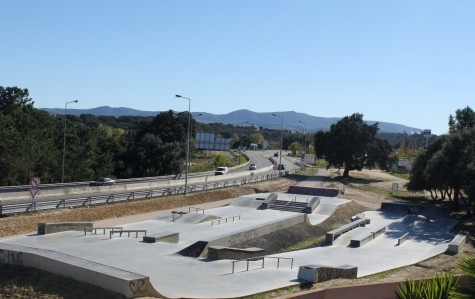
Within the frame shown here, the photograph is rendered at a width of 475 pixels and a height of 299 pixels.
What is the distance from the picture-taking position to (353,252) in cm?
2738

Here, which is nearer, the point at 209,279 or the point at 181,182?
the point at 209,279

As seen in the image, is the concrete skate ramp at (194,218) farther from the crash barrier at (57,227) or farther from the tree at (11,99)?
the tree at (11,99)

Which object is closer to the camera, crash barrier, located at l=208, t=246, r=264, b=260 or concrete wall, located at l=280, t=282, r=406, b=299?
concrete wall, located at l=280, t=282, r=406, b=299

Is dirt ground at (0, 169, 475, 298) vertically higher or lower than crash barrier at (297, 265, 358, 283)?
lower

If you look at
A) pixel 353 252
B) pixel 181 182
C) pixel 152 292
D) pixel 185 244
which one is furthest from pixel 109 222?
pixel 181 182

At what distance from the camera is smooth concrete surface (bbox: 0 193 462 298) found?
1761 centimetres

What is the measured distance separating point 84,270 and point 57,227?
11.1m

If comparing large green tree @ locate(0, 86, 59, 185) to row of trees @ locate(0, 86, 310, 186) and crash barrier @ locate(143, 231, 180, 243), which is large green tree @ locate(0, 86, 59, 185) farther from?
crash barrier @ locate(143, 231, 180, 243)

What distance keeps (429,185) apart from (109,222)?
Answer: 32.3 m

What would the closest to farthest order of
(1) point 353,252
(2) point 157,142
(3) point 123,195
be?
(1) point 353,252 < (3) point 123,195 < (2) point 157,142

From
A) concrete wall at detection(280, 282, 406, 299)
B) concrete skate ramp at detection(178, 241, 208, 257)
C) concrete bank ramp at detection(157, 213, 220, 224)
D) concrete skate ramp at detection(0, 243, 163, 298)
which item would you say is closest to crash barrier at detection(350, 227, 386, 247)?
concrete bank ramp at detection(157, 213, 220, 224)

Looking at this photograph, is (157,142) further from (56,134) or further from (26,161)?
(26,161)

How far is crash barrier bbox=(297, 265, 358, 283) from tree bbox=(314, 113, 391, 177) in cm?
5206

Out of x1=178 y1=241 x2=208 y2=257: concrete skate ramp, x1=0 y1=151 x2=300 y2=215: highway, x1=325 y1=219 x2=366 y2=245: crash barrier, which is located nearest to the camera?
x1=178 y1=241 x2=208 y2=257: concrete skate ramp
